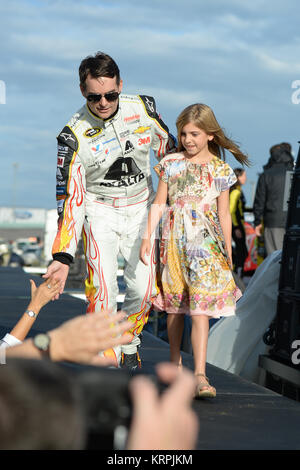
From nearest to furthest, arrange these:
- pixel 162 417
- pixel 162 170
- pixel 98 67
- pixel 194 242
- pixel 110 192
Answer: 1. pixel 162 417
2. pixel 98 67
3. pixel 194 242
4. pixel 162 170
5. pixel 110 192

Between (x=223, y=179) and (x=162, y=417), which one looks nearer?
(x=162, y=417)

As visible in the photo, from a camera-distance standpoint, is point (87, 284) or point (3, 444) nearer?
point (3, 444)

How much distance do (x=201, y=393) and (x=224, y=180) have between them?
122 centimetres

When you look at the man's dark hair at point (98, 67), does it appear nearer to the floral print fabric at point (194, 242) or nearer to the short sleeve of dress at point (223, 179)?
the floral print fabric at point (194, 242)

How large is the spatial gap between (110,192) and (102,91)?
619 millimetres

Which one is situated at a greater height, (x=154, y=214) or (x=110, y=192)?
(x=110, y=192)

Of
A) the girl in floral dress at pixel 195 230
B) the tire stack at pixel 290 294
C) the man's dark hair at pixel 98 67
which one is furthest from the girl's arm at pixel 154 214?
the tire stack at pixel 290 294

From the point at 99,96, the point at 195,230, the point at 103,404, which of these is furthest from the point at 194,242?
the point at 103,404

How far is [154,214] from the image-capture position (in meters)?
4.39

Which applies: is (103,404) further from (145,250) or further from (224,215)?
(224,215)

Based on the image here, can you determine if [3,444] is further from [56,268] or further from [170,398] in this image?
[56,268]

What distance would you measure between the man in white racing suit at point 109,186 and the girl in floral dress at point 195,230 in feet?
0.57
